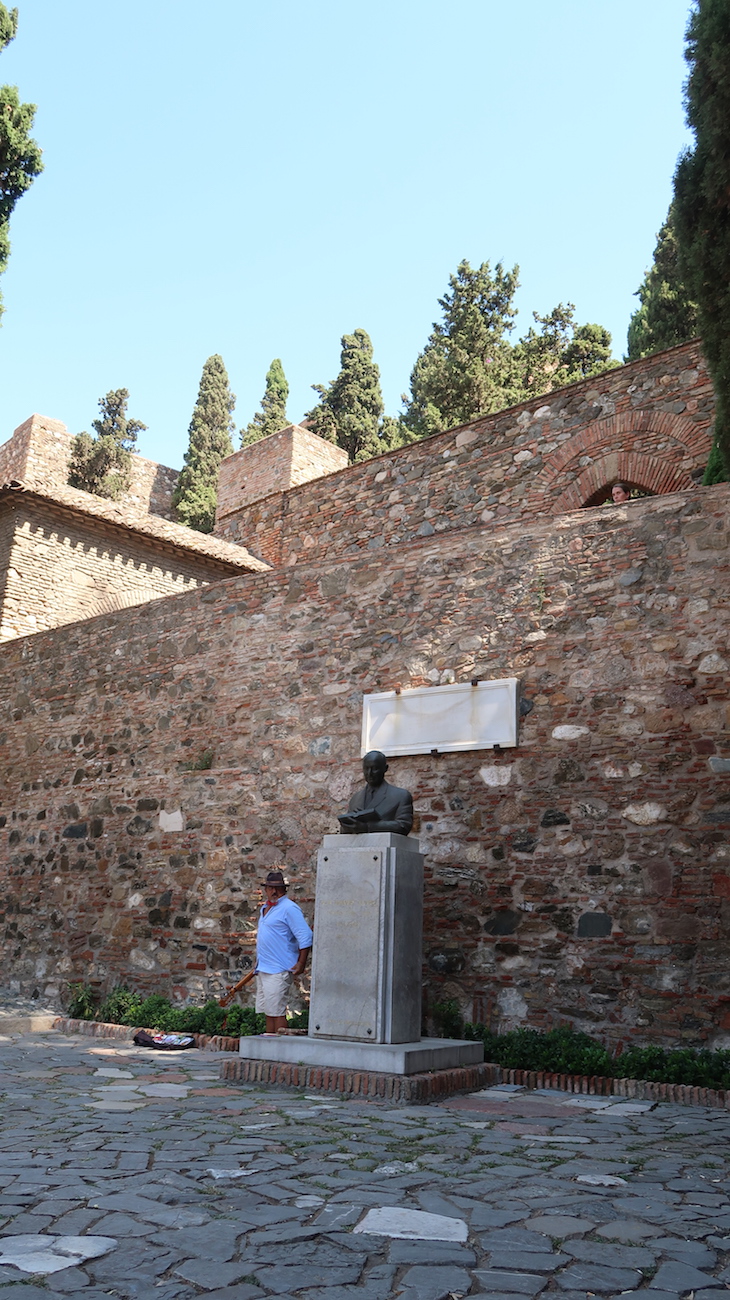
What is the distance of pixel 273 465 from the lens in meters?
19.5

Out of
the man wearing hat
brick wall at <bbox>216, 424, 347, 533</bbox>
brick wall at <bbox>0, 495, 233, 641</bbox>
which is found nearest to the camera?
the man wearing hat

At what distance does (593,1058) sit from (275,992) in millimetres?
2235

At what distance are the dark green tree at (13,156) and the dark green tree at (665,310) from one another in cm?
942

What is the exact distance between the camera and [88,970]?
943 centimetres

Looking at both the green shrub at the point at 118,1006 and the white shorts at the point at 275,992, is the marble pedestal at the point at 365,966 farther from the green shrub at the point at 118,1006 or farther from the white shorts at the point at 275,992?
the green shrub at the point at 118,1006

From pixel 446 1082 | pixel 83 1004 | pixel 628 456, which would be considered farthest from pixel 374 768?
pixel 628 456

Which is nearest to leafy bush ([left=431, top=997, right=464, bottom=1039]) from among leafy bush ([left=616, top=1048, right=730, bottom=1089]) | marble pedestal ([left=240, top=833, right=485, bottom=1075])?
marble pedestal ([left=240, top=833, right=485, bottom=1075])

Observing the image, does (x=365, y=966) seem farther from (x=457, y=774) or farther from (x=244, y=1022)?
(x=244, y=1022)

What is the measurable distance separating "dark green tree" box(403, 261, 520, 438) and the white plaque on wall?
12.0m

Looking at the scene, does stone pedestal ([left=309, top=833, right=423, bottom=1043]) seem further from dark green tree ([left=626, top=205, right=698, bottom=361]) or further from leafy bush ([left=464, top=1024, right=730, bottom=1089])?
dark green tree ([left=626, top=205, right=698, bottom=361])

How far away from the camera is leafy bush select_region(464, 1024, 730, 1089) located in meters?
5.62

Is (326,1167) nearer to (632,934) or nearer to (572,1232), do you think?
(572,1232)

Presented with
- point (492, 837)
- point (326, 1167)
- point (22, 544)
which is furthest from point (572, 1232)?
point (22, 544)

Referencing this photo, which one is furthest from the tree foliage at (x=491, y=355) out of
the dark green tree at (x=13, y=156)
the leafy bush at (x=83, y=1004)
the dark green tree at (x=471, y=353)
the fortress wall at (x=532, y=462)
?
the leafy bush at (x=83, y=1004)
